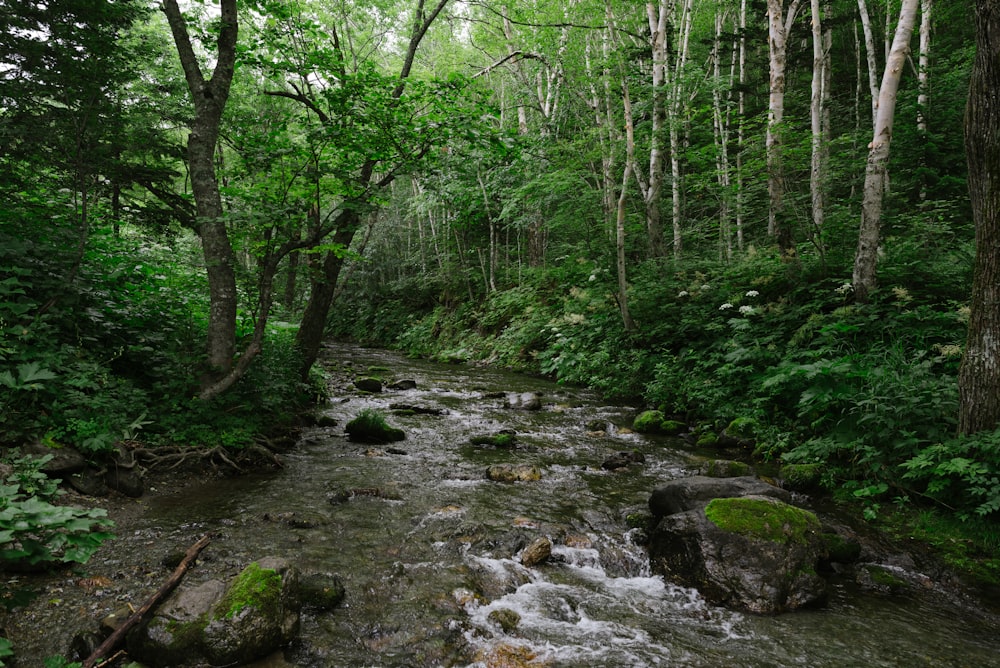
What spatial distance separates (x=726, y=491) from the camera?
17.9ft

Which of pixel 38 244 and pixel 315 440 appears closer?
pixel 38 244

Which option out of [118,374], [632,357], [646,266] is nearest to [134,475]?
[118,374]

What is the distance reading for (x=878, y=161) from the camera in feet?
27.5

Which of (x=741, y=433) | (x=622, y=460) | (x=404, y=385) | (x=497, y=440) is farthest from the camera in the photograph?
(x=404, y=385)

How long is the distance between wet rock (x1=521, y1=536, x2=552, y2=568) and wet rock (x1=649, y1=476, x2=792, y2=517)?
1587 millimetres

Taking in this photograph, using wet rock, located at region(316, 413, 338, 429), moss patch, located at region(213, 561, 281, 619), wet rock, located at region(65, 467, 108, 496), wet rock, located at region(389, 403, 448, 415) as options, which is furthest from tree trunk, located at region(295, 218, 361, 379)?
moss patch, located at region(213, 561, 281, 619)

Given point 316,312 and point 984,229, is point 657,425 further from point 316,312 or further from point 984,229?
point 316,312

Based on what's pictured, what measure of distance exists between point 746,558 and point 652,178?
1189 cm

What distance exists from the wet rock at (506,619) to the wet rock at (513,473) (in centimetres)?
303

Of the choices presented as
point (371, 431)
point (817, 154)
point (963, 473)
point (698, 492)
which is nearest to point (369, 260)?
point (371, 431)

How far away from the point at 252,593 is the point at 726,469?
605 centimetres

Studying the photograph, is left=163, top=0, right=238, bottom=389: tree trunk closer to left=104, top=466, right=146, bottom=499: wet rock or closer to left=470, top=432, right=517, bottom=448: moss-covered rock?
left=104, top=466, right=146, bottom=499: wet rock

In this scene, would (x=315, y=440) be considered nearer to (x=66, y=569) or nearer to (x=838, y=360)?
(x=66, y=569)

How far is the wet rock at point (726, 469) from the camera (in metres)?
6.79
